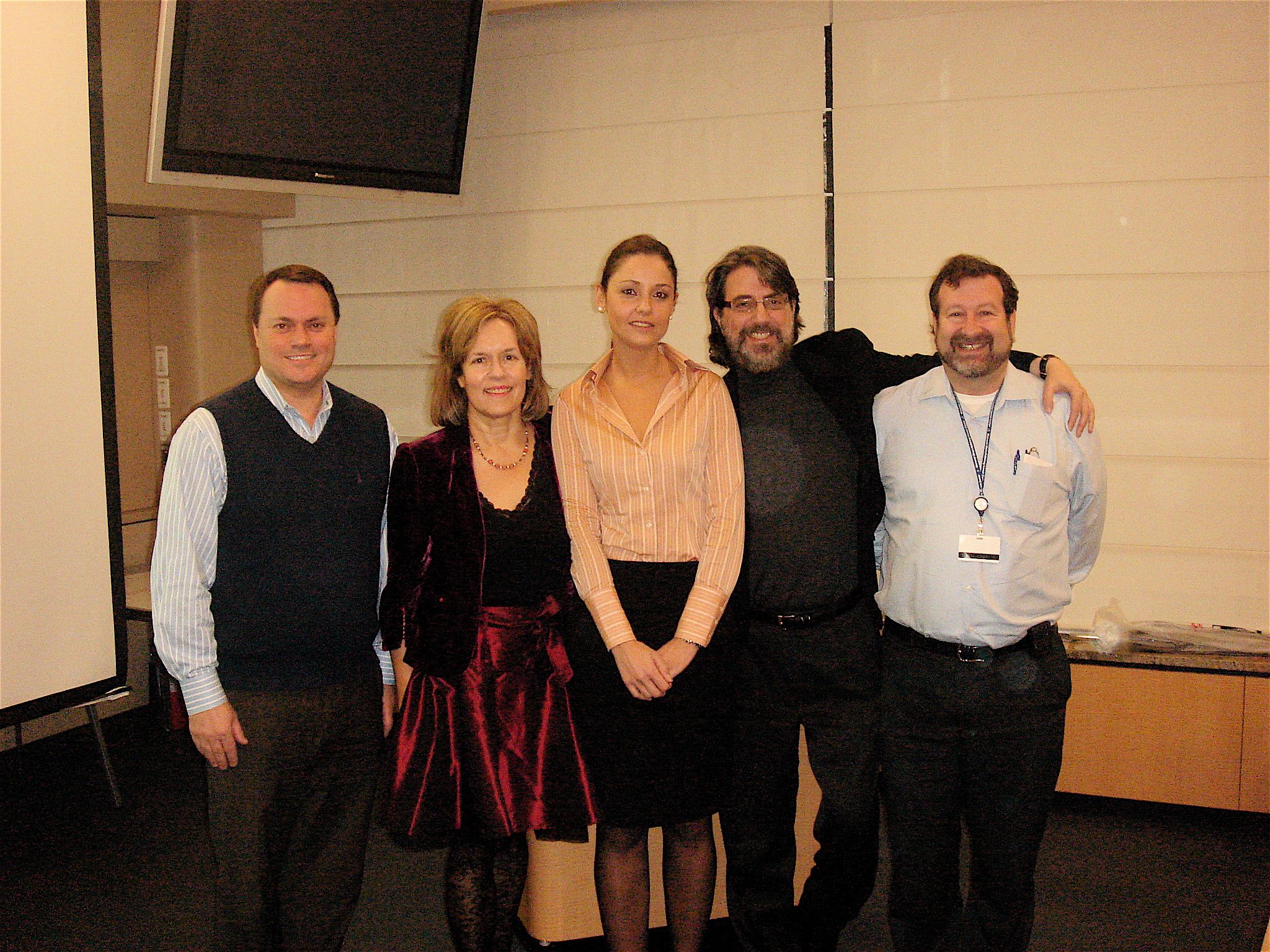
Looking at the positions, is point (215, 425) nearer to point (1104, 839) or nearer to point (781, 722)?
point (781, 722)

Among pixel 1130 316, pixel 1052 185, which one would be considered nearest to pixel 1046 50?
pixel 1052 185

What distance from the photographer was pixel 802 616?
215cm

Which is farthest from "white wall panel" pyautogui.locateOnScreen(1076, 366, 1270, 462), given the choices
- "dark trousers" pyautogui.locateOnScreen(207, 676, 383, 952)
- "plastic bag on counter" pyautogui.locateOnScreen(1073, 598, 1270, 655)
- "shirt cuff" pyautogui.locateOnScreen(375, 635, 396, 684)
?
"dark trousers" pyautogui.locateOnScreen(207, 676, 383, 952)

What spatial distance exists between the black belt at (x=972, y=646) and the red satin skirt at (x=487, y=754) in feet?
2.64

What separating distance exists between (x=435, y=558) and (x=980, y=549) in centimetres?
117

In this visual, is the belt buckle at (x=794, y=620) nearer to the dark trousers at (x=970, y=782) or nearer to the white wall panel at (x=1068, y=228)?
the dark trousers at (x=970, y=782)

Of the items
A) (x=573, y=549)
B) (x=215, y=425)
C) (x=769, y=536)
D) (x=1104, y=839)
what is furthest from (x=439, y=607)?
(x=1104, y=839)

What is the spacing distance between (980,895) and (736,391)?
1.28 m

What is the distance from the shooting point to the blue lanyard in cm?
206

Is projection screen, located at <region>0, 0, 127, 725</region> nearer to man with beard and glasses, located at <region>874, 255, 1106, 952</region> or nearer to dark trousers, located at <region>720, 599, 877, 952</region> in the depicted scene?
dark trousers, located at <region>720, 599, 877, 952</region>

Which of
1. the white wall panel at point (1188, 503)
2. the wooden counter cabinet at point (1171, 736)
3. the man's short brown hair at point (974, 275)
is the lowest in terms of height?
the wooden counter cabinet at point (1171, 736)

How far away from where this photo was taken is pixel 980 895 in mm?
2146

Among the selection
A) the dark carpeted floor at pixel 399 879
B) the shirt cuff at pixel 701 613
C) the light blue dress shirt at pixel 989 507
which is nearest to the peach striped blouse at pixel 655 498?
the shirt cuff at pixel 701 613

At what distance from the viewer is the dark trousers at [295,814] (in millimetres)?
1929
